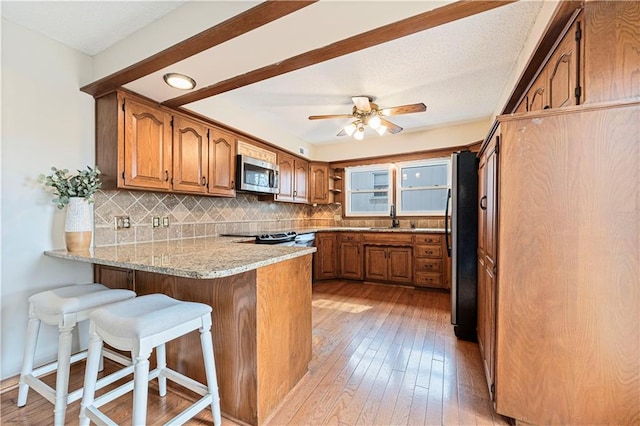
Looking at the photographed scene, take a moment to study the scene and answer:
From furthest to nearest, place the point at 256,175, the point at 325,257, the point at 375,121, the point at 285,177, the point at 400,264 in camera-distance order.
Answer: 1. the point at 325,257
2. the point at 285,177
3. the point at 400,264
4. the point at 256,175
5. the point at 375,121

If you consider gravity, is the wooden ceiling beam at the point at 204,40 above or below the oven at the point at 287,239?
above

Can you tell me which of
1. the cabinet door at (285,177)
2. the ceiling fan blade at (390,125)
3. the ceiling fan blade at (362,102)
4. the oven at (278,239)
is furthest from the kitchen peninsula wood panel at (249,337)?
the cabinet door at (285,177)

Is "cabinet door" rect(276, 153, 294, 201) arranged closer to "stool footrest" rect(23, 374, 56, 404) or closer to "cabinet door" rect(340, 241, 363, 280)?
"cabinet door" rect(340, 241, 363, 280)

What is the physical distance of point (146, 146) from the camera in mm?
2281

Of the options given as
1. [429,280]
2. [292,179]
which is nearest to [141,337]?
[292,179]

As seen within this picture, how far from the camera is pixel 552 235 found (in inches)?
49.1

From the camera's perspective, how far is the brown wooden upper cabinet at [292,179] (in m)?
4.09

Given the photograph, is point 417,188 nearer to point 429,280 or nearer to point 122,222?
point 429,280

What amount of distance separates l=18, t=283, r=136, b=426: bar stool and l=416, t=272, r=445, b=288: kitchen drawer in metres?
3.53

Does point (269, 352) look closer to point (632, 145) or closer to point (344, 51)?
point (344, 51)

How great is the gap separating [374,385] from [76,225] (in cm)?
234

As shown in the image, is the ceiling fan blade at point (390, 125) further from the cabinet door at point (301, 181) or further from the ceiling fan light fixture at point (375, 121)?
the cabinet door at point (301, 181)

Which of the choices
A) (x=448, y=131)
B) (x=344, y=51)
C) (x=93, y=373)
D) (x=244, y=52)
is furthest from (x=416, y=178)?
(x=93, y=373)

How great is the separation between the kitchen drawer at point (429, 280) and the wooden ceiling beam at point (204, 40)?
3.64 m
